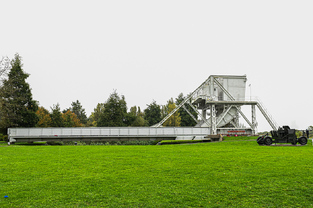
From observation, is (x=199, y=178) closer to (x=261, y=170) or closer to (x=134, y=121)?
(x=261, y=170)

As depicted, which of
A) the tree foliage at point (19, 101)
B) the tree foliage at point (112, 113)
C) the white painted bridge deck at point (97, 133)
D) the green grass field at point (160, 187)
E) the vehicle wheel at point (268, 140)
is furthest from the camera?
the tree foliage at point (112, 113)

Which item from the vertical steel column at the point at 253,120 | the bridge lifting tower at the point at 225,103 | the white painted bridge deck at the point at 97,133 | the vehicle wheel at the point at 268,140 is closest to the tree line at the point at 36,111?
the white painted bridge deck at the point at 97,133

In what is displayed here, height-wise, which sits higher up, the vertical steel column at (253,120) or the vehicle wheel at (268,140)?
the vertical steel column at (253,120)

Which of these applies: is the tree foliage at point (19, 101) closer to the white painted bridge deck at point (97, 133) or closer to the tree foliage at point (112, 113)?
the white painted bridge deck at point (97, 133)

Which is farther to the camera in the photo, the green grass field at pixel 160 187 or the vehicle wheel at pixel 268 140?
the vehicle wheel at pixel 268 140

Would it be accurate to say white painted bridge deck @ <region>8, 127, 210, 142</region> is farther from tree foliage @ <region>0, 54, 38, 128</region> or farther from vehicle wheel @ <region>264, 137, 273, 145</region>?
vehicle wheel @ <region>264, 137, 273, 145</region>

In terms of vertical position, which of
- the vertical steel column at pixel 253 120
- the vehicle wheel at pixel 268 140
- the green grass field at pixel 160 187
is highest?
the vertical steel column at pixel 253 120

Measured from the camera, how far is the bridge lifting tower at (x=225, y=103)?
1608 inches

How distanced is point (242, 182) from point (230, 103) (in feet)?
117

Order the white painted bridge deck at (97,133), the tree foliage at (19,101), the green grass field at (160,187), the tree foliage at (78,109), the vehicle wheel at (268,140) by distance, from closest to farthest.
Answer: the green grass field at (160,187) → the vehicle wheel at (268,140) → the white painted bridge deck at (97,133) → the tree foliage at (19,101) → the tree foliage at (78,109)

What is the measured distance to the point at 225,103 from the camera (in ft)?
135

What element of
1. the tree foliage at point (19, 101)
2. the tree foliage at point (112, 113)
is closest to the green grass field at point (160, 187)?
the tree foliage at point (19, 101)

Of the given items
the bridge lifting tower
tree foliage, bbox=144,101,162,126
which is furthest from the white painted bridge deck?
tree foliage, bbox=144,101,162,126

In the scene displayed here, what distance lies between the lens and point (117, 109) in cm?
5681
